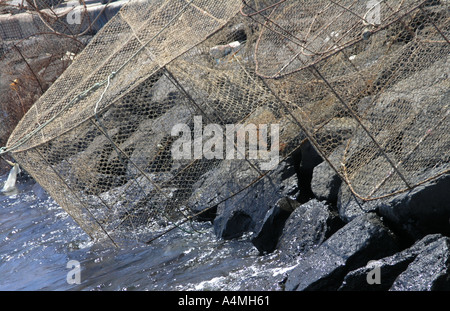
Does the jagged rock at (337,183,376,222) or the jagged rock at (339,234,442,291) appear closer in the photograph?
the jagged rock at (339,234,442,291)

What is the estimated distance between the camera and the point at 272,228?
4.56 meters

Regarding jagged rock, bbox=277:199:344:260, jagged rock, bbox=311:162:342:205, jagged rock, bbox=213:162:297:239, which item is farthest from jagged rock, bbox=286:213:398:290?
jagged rock, bbox=213:162:297:239

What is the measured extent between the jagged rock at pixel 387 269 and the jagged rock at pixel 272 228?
1172mm

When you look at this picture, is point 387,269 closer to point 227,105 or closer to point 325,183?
point 325,183

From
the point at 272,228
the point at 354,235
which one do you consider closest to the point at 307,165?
the point at 272,228

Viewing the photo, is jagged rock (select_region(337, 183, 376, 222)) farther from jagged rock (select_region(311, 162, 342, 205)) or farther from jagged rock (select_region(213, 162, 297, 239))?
jagged rock (select_region(213, 162, 297, 239))

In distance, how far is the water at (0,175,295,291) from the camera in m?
4.31

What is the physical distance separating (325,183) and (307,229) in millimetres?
461

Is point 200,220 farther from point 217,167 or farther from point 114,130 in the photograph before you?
point 114,130

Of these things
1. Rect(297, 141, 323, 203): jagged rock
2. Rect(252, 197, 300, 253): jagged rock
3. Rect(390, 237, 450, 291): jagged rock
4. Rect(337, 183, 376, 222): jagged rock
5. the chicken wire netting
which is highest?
the chicken wire netting

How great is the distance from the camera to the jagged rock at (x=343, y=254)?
11.7ft

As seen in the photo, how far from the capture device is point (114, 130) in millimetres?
5250

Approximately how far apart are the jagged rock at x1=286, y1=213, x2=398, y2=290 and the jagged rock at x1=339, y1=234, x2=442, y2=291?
6.6 inches
